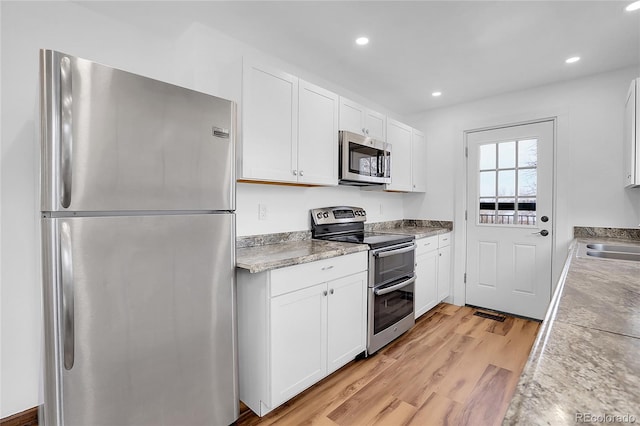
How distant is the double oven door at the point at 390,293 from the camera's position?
235 cm

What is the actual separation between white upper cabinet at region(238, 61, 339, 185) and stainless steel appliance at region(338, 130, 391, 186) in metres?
0.08

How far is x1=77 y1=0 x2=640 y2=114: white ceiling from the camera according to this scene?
1.86m

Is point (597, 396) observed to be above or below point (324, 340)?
above

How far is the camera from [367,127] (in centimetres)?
288

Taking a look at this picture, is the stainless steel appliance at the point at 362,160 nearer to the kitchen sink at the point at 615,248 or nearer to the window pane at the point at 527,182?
the window pane at the point at 527,182

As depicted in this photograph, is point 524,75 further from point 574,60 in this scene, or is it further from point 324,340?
point 324,340

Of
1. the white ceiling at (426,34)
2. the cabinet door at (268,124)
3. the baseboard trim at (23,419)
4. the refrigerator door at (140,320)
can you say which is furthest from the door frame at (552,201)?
the baseboard trim at (23,419)

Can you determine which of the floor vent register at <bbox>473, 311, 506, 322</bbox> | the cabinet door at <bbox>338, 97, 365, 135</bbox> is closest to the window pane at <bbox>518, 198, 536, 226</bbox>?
the floor vent register at <bbox>473, 311, 506, 322</bbox>

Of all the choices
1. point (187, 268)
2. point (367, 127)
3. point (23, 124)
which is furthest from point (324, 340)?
point (23, 124)

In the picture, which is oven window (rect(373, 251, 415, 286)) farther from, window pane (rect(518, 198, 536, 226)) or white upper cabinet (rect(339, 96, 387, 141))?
window pane (rect(518, 198, 536, 226))

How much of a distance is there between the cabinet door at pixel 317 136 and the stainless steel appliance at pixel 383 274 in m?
0.49

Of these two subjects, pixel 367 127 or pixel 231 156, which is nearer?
pixel 231 156

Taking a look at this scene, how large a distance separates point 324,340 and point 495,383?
1.23 m

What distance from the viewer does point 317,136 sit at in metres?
2.36
